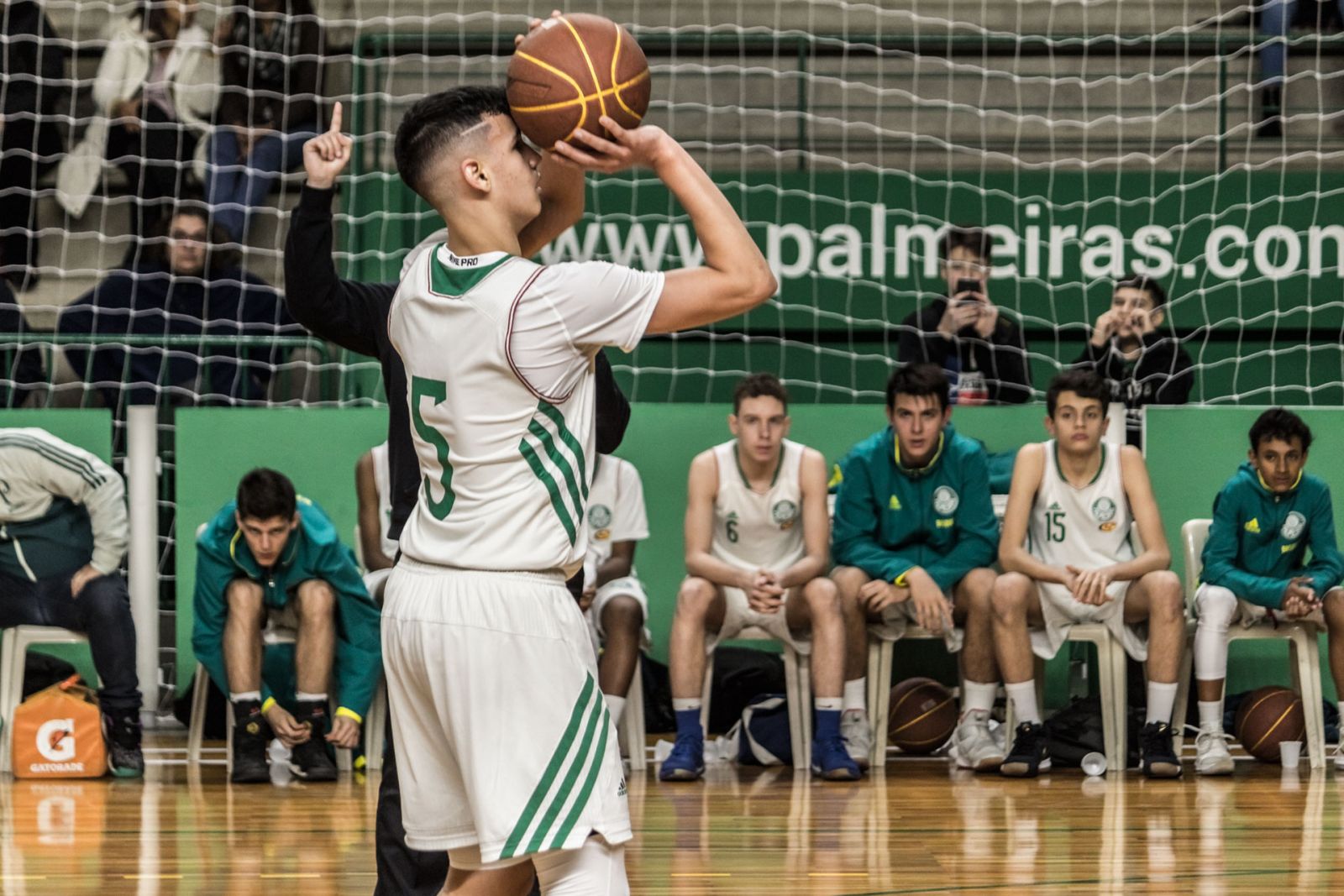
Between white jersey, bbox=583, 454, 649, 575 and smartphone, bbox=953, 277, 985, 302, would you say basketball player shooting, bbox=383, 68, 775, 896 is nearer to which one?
white jersey, bbox=583, 454, 649, 575

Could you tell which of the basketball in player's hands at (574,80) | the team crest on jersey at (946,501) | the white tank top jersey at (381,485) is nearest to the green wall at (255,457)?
the white tank top jersey at (381,485)

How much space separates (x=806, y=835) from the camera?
16.0 ft

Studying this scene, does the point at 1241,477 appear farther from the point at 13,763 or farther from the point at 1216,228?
the point at 13,763

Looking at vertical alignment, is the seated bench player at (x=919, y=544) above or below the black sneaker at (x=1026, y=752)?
above

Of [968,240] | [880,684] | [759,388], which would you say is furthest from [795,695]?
[968,240]

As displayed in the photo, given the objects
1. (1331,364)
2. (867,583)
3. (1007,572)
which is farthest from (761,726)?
(1331,364)

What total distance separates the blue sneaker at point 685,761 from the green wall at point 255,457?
1757 mm

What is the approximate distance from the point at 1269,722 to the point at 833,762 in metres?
1.65

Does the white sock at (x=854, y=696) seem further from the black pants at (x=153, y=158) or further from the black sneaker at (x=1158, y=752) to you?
the black pants at (x=153, y=158)

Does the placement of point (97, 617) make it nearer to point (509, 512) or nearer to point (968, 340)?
point (968, 340)

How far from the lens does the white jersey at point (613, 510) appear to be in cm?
660

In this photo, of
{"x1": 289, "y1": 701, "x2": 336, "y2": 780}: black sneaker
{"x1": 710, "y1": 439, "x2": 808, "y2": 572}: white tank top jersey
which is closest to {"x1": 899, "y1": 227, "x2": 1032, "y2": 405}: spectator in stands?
{"x1": 710, "y1": 439, "x2": 808, "y2": 572}: white tank top jersey

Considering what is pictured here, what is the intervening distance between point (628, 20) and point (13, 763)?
5060 millimetres

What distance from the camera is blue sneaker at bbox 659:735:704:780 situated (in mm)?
6008
